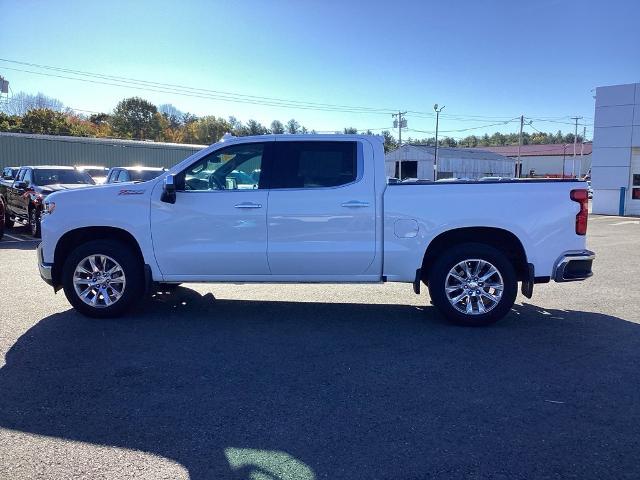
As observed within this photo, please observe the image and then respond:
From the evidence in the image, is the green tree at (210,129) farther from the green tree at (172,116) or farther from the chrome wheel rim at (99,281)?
the chrome wheel rim at (99,281)

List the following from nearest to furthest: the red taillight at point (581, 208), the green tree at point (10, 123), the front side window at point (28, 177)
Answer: the red taillight at point (581, 208)
the front side window at point (28, 177)
the green tree at point (10, 123)

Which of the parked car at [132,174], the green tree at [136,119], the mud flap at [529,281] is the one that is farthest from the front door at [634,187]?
the green tree at [136,119]

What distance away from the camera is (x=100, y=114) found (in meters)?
89.6

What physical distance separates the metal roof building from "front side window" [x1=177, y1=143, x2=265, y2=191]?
30650mm

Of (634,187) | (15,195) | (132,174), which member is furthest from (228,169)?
(634,187)

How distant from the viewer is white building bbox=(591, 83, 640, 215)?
81.7 feet

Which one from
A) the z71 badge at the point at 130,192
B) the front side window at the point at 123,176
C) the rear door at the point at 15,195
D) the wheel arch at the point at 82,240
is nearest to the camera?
the z71 badge at the point at 130,192

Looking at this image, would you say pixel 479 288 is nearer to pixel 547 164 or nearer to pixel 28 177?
pixel 28 177

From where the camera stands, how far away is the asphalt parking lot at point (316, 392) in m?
3.36

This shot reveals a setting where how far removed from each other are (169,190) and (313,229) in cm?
168

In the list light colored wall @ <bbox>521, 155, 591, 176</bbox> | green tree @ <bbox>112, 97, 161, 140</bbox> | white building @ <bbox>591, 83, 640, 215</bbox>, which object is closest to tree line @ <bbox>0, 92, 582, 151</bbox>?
green tree @ <bbox>112, 97, 161, 140</bbox>

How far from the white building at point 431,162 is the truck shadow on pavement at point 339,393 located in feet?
191

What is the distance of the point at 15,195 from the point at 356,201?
12954 millimetres

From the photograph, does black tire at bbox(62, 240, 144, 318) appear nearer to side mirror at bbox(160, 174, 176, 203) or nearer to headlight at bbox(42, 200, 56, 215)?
headlight at bbox(42, 200, 56, 215)
